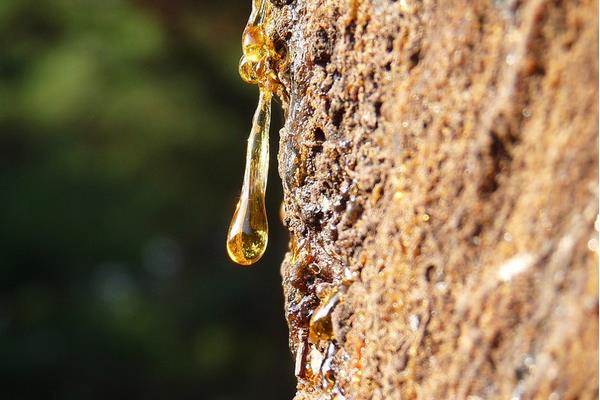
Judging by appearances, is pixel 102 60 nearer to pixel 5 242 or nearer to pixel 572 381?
pixel 5 242

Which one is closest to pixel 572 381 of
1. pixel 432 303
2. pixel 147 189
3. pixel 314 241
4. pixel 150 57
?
pixel 432 303

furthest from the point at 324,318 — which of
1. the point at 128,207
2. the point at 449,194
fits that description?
the point at 128,207

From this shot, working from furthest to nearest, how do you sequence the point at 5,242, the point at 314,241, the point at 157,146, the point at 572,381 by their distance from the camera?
the point at 5,242, the point at 157,146, the point at 314,241, the point at 572,381

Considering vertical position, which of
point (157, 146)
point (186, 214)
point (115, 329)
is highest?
point (157, 146)

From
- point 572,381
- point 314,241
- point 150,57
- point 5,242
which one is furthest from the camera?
point 5,242

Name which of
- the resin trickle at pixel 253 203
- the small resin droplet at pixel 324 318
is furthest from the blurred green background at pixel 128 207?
the small resin droplet at pixel 324 318

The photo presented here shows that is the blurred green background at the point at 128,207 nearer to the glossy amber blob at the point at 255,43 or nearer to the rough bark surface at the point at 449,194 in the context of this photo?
the glossy amber blob at the point at 255,43
